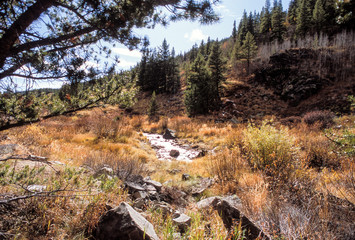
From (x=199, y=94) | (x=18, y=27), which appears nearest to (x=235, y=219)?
(x=18, y=27)

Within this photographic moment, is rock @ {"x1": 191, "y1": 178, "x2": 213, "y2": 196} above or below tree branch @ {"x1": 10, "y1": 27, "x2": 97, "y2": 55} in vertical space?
below

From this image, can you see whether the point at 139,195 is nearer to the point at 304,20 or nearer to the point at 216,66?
the point at 216,66

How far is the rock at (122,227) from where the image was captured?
152cm

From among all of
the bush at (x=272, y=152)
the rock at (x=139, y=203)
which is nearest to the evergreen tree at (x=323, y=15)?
the bush at (x=272, y=152)

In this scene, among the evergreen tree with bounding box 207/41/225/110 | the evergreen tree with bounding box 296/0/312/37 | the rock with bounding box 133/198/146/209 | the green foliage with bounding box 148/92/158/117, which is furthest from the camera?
the evergreen tree with bounding box 296/0/312/37

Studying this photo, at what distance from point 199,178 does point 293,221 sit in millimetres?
2492

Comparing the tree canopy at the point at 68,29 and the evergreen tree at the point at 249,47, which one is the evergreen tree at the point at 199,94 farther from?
the evergreen tree at the point at 249,47

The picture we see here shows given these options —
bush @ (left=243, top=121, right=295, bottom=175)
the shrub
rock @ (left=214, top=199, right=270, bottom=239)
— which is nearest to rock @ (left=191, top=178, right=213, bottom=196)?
the shrub

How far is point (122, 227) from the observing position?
1.56m

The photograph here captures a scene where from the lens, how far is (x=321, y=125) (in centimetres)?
926

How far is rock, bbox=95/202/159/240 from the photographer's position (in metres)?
1.52

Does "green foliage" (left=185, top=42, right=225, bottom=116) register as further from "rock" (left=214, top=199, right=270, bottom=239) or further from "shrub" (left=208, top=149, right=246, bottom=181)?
"rock" (left=214, top=199, right=270, bottom=239)

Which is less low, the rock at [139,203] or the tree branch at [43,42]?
the tree branch at [43,42]

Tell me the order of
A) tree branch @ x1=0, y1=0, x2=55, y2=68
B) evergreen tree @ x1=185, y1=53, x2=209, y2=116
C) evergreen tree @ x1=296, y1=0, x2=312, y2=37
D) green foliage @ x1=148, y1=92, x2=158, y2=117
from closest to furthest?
tree branch @ x1=0, y1=0, x2=55, y2=68 → evergreen tree @ x1=185, y1=53, x2=209, y2=116 → green foliage @ x1=148, y1=92, x2=158, y2=117 → evergreen tree @ x1=296, y1=0, x2=312, y2=37
